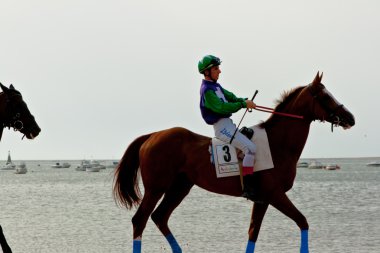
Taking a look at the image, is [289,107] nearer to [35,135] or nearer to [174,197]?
[174,197]

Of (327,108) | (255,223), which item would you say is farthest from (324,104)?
(255,223)

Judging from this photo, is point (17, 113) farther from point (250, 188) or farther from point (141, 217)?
point (250, 188)

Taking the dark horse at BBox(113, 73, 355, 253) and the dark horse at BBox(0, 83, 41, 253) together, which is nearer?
the dark horse at BBox(113, 73, 355, 253)

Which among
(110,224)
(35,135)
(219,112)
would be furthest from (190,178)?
(110,224)

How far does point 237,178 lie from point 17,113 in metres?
3.45

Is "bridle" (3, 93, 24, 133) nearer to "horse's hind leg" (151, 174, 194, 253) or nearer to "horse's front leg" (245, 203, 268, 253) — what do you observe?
"horse's hind leg" (151, 174, 194, 253)

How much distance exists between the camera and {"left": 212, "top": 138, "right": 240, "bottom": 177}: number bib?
11047 millimetres

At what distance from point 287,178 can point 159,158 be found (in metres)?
1.98

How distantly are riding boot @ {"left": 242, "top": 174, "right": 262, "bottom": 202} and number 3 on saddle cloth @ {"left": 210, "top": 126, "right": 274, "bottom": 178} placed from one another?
0.61ft

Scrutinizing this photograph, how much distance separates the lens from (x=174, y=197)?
38.5 ft

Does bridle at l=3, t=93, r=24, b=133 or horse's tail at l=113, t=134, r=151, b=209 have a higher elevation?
bridle at l=3, t=93, r=24, b=133

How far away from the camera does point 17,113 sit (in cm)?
1114

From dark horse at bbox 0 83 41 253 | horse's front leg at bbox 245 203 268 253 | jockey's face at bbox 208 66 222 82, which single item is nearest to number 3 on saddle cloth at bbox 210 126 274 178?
horse's front leg at bbox 245 203 268 253

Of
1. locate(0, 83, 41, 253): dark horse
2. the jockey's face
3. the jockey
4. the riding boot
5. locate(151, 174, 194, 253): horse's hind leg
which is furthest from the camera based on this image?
locate(151, 174, 194, 253): horse's hind leg
